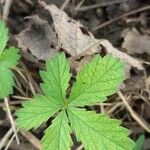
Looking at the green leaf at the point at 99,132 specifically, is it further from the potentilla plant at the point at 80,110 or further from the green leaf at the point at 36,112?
the green leaf at the point at 36,112

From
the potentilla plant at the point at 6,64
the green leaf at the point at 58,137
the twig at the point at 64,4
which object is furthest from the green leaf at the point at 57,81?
the twig at the point at 64,4

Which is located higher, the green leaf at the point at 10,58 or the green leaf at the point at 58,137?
the green leaf at the point at 10,58

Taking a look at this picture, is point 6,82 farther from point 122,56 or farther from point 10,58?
point 122,56

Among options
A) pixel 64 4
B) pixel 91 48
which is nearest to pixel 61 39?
pixel 91 48

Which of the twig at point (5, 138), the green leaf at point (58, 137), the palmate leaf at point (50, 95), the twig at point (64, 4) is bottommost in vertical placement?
the green leaf at point (58, 137)

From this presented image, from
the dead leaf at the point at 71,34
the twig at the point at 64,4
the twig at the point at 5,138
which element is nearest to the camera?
the twig at the point at 5,138

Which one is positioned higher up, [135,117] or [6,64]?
[6,64]

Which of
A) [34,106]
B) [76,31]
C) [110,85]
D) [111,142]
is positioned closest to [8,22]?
[76,31]

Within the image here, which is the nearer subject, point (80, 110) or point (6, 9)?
point (80, 110)
